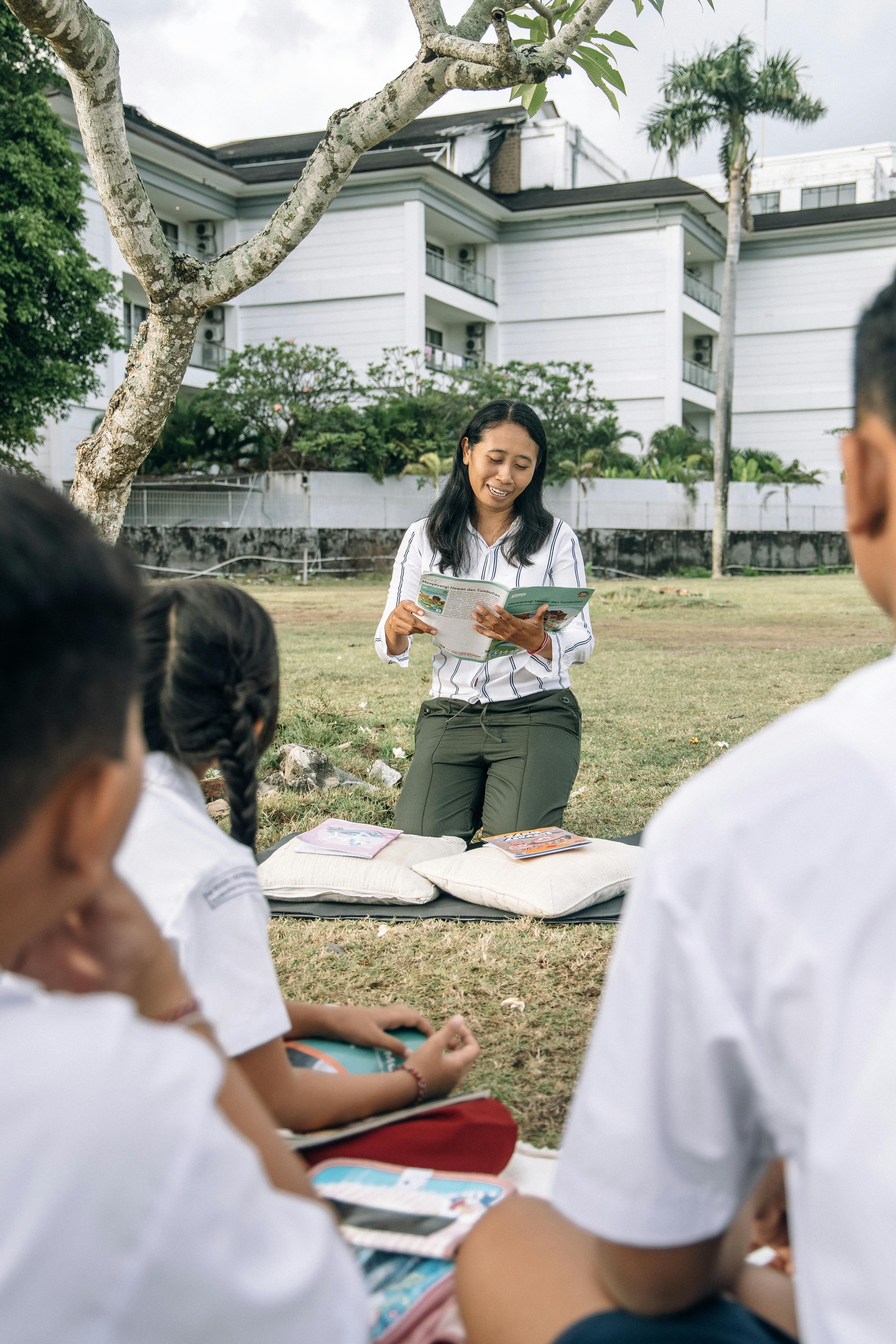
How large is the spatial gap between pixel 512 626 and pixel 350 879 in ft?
3.29

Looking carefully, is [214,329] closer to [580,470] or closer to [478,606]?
[580,470]

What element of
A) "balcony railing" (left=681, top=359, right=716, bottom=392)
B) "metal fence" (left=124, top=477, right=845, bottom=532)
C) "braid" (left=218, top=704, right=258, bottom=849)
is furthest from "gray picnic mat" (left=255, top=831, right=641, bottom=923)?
"balcony railing" (left=681, top=359, right=716, bottom=392)

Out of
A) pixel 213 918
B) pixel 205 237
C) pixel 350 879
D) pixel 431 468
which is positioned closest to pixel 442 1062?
pixel 213 918

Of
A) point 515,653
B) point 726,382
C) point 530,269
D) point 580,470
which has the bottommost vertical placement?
point 515,653

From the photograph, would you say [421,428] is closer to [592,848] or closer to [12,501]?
[592,848]

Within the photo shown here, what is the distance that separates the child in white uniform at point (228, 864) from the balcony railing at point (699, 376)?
31.0 metres

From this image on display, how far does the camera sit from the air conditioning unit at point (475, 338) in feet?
103

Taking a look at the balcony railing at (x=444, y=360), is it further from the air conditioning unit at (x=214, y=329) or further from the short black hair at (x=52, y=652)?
the short black hair at (x=52, y=652)

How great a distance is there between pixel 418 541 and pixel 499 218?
28.7 metres

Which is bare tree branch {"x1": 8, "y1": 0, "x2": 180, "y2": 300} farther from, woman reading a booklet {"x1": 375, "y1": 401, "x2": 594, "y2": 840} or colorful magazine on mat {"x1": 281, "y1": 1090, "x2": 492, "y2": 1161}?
colorful magazine on mat {"x1": 281, "y1": 1090, "x2": 492, "y2": 1161}

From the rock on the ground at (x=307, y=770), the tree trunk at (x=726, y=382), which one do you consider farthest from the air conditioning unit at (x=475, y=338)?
the rock on the ground at (x=307, y=770)

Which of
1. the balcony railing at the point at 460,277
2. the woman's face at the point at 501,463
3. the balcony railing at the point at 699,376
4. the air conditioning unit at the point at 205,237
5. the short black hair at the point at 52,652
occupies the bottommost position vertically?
the short black hair at the point at 52,652

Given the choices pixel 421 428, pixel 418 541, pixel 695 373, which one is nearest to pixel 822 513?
pixel 695 373

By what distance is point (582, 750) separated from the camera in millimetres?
6051
